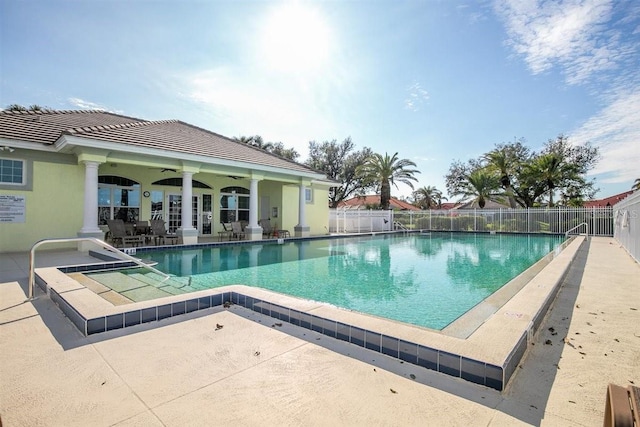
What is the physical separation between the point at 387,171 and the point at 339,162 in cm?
968

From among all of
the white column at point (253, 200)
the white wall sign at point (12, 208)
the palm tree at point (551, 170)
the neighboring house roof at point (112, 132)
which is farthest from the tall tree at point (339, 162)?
the white wall sign at point (12, 208)

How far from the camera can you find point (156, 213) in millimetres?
15867

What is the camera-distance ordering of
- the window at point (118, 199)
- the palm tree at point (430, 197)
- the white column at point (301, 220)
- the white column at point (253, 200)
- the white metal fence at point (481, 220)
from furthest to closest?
the palm tree at point (430, 197)
the white metal fence at point (481, 220)
the white column at point (301, 220)
the white column at point (253, 200)
the window at point (118, 199)

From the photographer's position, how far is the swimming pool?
5426mm

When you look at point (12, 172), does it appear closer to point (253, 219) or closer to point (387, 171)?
point (253, 219)

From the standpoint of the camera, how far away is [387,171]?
28328 mm

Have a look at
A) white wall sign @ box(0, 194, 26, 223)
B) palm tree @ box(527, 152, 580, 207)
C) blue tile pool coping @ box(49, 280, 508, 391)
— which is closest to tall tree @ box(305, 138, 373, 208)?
palm tree @ box(527, 152, 580, 207)

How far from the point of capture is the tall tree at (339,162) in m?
36.5

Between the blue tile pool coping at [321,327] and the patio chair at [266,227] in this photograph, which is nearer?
the blue tile pool coping at [321,327]

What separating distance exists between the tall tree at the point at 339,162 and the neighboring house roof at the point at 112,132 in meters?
18.5

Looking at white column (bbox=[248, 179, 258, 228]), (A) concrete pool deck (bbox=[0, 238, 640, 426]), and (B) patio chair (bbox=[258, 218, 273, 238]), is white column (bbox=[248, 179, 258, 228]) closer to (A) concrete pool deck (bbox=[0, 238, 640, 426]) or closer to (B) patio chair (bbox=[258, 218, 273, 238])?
(B) patio chair (bbox=[258, 218, 273, 238])

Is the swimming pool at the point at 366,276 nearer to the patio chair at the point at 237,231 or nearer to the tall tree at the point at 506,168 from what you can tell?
the patio chair at the point at 237,231

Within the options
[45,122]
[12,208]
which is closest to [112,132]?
[45,122]

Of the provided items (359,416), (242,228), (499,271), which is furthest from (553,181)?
(359,416)
